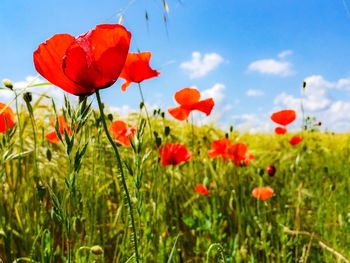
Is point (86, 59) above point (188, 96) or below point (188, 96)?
below

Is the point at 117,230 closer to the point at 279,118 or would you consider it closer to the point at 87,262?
the point at 87,262

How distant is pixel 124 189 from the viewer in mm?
857

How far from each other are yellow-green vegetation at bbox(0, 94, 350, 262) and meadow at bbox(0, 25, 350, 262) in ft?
0.04

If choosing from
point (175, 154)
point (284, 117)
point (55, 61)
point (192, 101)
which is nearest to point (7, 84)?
point (55, 61)

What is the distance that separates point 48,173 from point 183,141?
1245 millimetres

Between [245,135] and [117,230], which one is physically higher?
[245,135]

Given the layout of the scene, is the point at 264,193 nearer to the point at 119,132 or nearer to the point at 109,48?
the point at 119,132

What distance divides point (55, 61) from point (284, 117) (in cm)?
212

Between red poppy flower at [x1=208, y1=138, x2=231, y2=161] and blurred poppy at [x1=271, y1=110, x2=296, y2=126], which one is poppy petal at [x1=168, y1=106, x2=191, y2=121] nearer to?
red poppy flower at [x1=208, y1=138, x2=231, y2=161]

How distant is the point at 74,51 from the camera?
828mm

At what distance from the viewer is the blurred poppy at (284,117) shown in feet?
9.03

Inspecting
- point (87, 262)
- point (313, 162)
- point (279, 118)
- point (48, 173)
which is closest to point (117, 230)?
point (48, 173)

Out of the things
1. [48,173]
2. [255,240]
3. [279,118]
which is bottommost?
[255,240]

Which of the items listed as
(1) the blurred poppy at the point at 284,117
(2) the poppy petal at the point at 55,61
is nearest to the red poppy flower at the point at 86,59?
(2) the poppy petal at the point at 55,61
